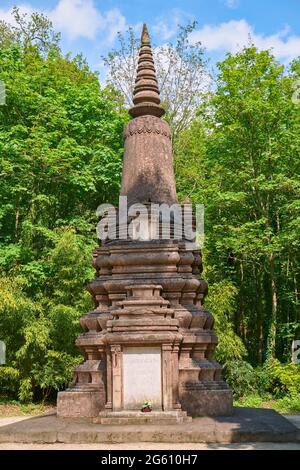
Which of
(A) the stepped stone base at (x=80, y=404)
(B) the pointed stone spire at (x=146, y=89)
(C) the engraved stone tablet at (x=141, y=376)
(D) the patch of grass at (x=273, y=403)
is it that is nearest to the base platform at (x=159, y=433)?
(C) the engraved stone tablet at (x=141, y=376)

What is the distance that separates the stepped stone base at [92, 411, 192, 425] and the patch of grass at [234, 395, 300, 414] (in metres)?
7.16

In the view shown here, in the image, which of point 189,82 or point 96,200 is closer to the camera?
point 96,200

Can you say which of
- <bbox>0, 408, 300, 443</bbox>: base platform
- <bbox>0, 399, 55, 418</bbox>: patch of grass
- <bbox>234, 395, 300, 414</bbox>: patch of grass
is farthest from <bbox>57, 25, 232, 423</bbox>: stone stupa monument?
<bbox>0, 399, 55, 418</bbox>: patch of grass

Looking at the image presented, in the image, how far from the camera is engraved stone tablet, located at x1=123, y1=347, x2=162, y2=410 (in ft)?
28.2

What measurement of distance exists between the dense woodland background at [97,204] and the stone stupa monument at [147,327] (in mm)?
6405

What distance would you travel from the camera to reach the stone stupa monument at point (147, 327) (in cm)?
864

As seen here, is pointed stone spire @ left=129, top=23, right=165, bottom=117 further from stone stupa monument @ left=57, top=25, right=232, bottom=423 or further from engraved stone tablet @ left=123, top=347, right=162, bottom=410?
engraved stone tablet @ left=123, top=347, right=162, bottom=410

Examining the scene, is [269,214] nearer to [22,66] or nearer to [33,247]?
Answer: [33,247]

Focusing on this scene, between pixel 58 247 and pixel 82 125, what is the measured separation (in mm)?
5443

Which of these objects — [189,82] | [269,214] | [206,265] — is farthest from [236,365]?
[189,82]

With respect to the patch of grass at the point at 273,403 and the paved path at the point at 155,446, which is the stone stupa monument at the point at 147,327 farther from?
the patch of grass at the point at 273,403

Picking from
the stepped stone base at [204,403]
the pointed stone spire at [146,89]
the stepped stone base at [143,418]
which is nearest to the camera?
the stepped stone base at [143,418]
